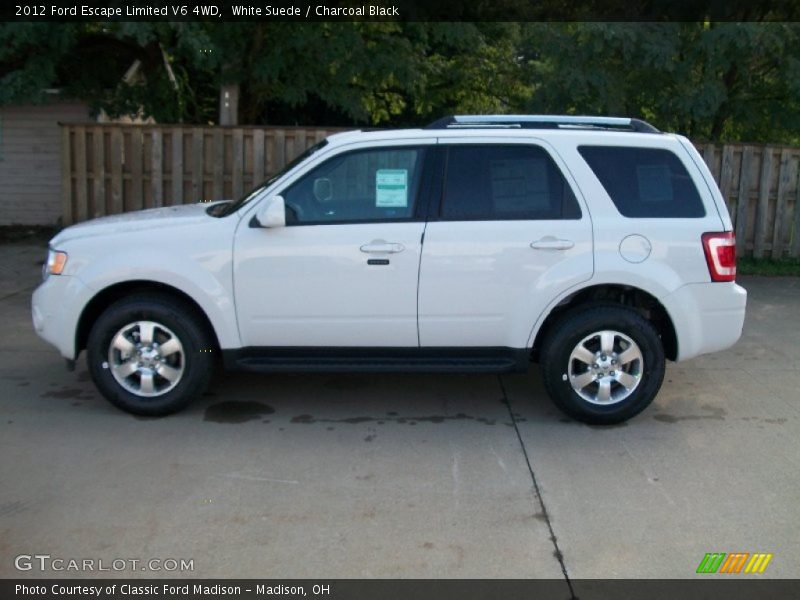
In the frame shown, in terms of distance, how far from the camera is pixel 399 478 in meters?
5.32

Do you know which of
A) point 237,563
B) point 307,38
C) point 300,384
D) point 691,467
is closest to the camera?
point 237,563

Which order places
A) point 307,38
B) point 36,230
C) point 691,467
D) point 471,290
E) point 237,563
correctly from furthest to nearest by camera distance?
point 36,230 → point 307,38 → point 471,290 → point 691,467 → point 237,563

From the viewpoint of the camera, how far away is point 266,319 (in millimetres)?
6137

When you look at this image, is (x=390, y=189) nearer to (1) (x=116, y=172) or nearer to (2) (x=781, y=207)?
(1) (x=116, y=172)

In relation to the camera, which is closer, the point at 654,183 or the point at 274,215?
the point at 274,215

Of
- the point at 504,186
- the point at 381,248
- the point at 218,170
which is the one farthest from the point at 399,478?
the point at 218,170

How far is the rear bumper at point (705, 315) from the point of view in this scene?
6.14m

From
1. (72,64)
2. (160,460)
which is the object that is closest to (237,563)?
(160,460)

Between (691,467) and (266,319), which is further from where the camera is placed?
→ (266,319)

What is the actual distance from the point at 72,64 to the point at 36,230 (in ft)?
8.97

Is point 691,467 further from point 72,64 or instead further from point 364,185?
point 72,64

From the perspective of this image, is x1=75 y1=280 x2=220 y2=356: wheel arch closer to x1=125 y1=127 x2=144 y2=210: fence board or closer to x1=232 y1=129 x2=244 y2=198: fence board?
x1=232 y1=129 x2=244 y2=198: fence board

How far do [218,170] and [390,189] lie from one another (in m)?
6.83

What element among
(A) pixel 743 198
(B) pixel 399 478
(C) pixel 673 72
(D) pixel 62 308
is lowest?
(B) pixel 399 478
